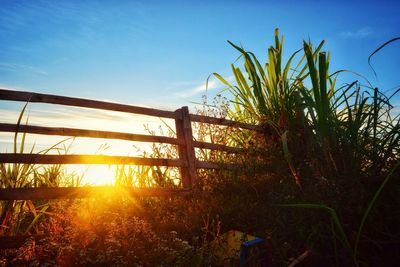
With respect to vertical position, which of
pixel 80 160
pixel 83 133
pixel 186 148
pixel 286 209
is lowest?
pixel 286 209

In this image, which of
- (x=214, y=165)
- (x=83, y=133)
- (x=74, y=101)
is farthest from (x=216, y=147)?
(x=74, y=101)

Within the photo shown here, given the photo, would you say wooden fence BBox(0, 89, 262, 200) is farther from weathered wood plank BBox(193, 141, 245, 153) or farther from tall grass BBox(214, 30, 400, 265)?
tall grass BBox(214, 30, 400, 265)

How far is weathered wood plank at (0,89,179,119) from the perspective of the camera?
146 inches

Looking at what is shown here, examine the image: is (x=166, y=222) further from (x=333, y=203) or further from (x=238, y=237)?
(x=333, y=203)

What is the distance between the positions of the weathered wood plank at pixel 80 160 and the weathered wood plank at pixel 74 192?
31 centimetres

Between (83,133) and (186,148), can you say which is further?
(186,148)

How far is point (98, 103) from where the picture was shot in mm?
4359

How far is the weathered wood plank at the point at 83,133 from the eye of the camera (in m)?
3.66

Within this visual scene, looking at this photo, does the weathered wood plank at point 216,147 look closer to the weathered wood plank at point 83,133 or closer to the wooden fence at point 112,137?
the wooden fence at point 112,137

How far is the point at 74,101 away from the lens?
4152 mm

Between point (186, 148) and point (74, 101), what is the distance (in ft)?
5.80

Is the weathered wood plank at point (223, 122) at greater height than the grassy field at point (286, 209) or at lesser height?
greater

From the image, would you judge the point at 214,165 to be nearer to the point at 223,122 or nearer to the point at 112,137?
the point at 223,122

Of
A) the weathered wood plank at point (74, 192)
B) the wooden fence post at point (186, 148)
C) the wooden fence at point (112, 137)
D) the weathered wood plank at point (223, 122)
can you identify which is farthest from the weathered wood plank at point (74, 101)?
the weathered wood plank at point (74, 192)
